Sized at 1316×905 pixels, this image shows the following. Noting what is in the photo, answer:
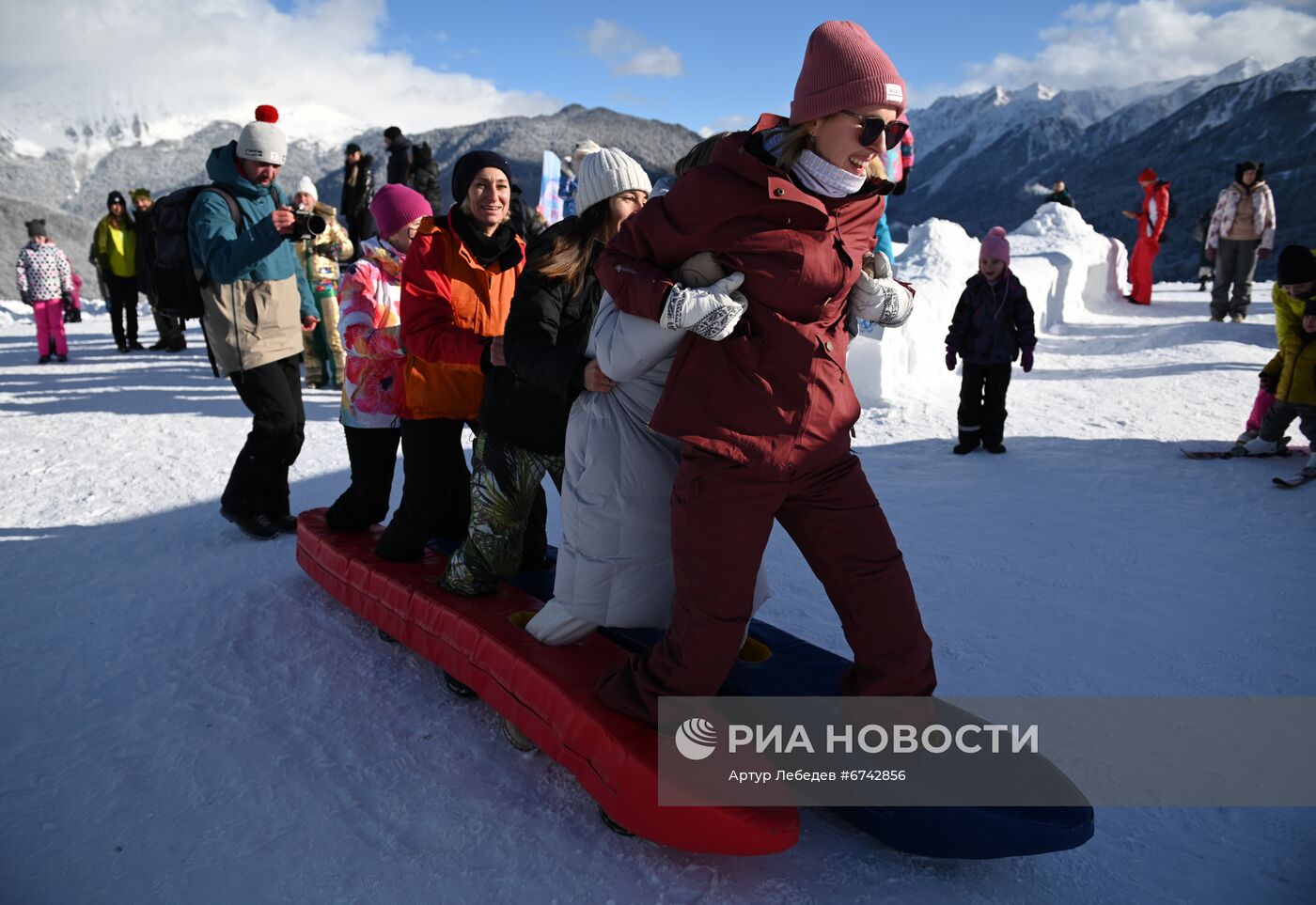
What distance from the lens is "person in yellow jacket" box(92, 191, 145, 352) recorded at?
10.0 m

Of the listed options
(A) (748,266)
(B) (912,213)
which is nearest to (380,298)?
(A) (748,266)

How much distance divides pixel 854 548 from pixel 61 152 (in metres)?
32.0

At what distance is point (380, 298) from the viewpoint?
359 centimetres

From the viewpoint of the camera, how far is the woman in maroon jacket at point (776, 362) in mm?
1752

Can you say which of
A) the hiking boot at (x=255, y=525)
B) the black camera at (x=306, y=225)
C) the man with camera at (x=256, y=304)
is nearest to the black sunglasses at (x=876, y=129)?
the black camera at (x=306, y=225)

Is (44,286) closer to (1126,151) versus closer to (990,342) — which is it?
(990,342)

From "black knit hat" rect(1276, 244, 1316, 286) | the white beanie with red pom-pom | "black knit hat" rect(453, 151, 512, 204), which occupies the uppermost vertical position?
the white beanie with red pom-pom

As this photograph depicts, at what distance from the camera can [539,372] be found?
7.17 feet

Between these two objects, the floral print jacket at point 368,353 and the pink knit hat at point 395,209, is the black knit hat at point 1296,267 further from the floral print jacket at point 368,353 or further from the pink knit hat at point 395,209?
the floral print jacket at point 368,353

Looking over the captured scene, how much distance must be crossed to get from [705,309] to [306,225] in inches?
88.5

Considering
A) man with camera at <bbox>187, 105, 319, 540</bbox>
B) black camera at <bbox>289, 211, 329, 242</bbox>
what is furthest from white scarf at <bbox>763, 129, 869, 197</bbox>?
man with camera at <bbox>187, 105, 319, 540</bbox>

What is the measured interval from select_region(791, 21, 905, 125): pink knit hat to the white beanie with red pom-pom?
2651mm

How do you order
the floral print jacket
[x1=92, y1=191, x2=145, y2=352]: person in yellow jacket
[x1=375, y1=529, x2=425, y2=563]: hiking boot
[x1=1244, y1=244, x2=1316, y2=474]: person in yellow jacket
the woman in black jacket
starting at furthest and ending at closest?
[x1=92, y1=191, x2=145, y2=352]: person in yellow jacket < [x1=1244, y1=244, x2=1316, y2=474]: person in yellow jacket < the floral print jacket < [x1=375, y1=529, x2=425, y2=563]: hiking boot < the woman in black jacket

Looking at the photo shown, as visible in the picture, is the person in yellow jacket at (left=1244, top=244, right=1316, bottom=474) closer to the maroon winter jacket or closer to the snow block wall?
the snow block wall
